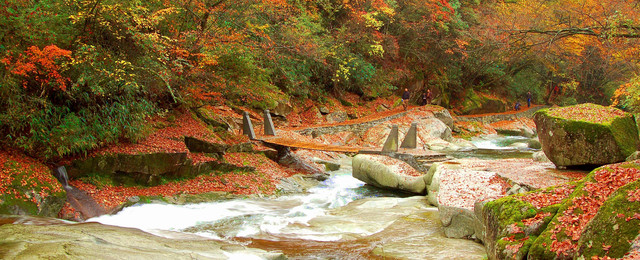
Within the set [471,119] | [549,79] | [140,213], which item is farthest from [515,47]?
[549,79]

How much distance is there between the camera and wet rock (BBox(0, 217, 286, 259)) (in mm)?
4612

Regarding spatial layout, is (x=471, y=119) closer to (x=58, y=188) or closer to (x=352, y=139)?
(x=352, y=139)

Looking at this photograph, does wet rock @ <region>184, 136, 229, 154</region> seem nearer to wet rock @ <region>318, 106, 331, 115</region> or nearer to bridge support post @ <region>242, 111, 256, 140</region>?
bridge support post @ <region>242, 111, 256, 140</region>

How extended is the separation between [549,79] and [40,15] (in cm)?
4319

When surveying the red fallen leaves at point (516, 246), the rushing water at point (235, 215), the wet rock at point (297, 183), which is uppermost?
the red fallen leaves at point (516, 246)

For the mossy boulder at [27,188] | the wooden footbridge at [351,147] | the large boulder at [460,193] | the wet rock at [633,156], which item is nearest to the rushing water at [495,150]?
the wooden footbridge at [351,147]

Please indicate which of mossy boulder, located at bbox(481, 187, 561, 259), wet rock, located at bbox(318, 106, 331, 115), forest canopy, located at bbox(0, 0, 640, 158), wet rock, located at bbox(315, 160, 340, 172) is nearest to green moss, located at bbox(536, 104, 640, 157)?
forest canopy, located at bbox(0, 0, 640, 158)

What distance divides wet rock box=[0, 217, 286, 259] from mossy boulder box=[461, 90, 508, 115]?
32.1m

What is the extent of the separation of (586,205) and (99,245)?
225 inches

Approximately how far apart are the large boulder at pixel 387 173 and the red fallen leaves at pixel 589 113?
150 inches

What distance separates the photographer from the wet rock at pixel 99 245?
4612mm

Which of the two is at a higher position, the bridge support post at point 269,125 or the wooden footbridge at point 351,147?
the bridge support post at point 269,125

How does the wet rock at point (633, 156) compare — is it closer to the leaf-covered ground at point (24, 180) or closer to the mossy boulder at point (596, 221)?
the mossy boulder at point (596, 221)

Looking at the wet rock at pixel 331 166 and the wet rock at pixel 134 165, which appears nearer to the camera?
the wet rock at pixel 134 165
